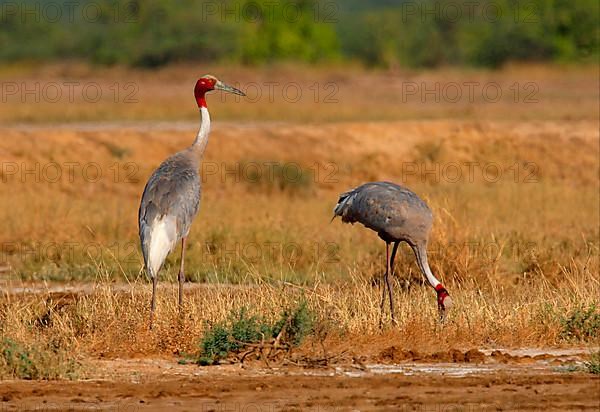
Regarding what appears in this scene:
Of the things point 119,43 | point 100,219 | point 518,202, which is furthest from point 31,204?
point 119,43

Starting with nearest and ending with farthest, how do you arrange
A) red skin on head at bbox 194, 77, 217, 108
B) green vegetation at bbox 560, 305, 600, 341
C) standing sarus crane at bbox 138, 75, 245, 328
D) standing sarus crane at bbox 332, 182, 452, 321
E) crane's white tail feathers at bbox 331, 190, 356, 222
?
green vegetation at bbox 560, 305, 600, 341 < standing sarus crane at bbox 138, 75, 245, 328 < standing sarus crane at bbox 332, 182, 452, 321 < crane's white tail feathers at bbox 331, 190, 356, 222 < red skin on head at bbox 194, 77, 217, 108

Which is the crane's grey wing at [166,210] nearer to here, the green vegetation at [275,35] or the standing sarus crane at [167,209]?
the standing sarus crane at [167,209]

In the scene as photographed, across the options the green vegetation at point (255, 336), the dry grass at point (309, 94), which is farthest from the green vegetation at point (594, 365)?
the dry grass at point (309, 94)

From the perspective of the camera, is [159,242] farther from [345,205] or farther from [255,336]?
[345,205]

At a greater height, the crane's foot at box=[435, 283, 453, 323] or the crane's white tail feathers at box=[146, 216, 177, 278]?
the crane's white tail feathers at box=[146, 216, 177, 278]

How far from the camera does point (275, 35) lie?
47719 mm

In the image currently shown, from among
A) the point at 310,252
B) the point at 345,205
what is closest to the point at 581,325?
the point at 345,205

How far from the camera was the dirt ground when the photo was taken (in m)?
8.17

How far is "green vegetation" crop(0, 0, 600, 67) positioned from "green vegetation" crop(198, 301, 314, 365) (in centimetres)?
3064

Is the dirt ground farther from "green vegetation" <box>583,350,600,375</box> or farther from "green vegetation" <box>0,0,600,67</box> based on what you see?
"green vegetation" <box>0,0,600,67</box>

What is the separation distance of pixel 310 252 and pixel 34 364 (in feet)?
20.0

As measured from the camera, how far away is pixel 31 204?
57.1 ft

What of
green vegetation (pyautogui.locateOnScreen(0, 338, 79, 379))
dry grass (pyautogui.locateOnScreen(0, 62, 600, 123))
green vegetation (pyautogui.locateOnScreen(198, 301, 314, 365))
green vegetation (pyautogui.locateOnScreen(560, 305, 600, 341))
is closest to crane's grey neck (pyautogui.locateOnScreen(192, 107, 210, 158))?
green vegetation (pyautogui.locateOnScreen(198, 301, 314, 365))

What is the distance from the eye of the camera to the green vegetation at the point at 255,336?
9.44m
